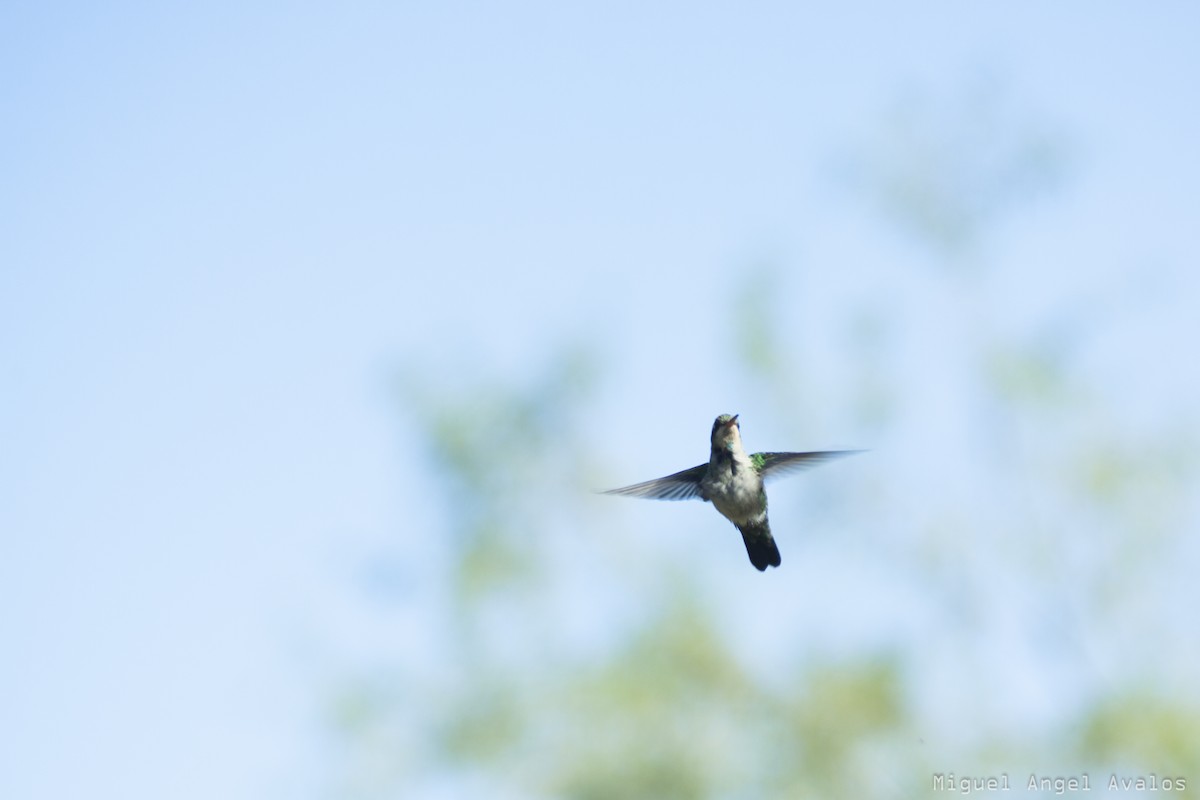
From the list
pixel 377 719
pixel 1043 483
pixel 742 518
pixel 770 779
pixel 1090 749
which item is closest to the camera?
pixel 742 518

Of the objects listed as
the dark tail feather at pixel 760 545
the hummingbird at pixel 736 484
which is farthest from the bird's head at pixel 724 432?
the dark tail feather at pixel 760 545

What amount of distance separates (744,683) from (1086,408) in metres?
4.16

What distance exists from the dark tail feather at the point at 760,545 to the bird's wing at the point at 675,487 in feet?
1.14

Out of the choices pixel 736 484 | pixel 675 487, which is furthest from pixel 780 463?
pixel 675 487

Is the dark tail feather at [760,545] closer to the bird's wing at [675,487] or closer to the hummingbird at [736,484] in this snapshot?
the hummingbird at [736,484]

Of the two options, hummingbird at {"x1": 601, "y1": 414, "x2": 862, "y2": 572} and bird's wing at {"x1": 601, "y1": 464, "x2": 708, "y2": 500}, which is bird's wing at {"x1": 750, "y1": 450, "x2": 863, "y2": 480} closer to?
hummingbird at {"x1": 601, "y1": 414, "x2": 862, "y2": 572}

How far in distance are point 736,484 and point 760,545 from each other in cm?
40

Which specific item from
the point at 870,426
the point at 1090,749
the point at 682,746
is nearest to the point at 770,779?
the point at 682,746

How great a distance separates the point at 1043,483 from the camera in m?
12.0

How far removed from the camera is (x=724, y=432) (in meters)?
6.00

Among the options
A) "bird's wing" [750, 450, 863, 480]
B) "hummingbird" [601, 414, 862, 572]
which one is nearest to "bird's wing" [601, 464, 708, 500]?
"hummingbird" [601, 414, 862, 572]

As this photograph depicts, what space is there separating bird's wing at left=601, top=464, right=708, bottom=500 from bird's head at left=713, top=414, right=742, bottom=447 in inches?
10.1

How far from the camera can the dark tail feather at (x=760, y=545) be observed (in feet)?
20.2

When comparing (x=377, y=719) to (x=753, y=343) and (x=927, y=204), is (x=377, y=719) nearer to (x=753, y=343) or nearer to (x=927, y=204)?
(x=753, y=343)
